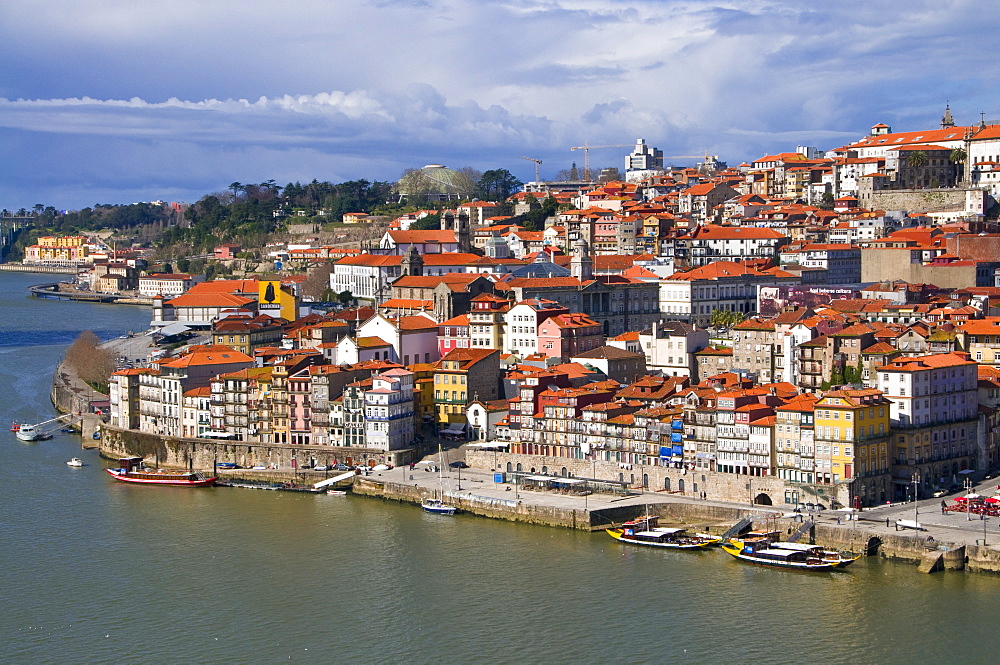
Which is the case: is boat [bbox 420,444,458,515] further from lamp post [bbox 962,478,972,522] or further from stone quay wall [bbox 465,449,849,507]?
lamp post [bbox 962,478,972,522]

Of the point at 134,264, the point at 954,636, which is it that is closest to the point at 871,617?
the point at 954,636

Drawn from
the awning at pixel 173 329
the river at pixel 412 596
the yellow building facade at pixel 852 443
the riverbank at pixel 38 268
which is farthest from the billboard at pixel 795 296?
Result: the riverbank at pixel 38 268

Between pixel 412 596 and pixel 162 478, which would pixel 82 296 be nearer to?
pixel 162 478

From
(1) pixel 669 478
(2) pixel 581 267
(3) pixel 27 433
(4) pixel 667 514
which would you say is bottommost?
(4) pixel 667 514

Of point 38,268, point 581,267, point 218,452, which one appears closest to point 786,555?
point 218,452

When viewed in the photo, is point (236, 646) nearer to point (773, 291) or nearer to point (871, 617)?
point (871, 617)

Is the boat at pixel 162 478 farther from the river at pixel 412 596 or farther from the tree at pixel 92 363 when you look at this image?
the tree at pixel 92 363

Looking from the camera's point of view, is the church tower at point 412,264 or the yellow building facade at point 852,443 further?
the church tower at point 412,264
